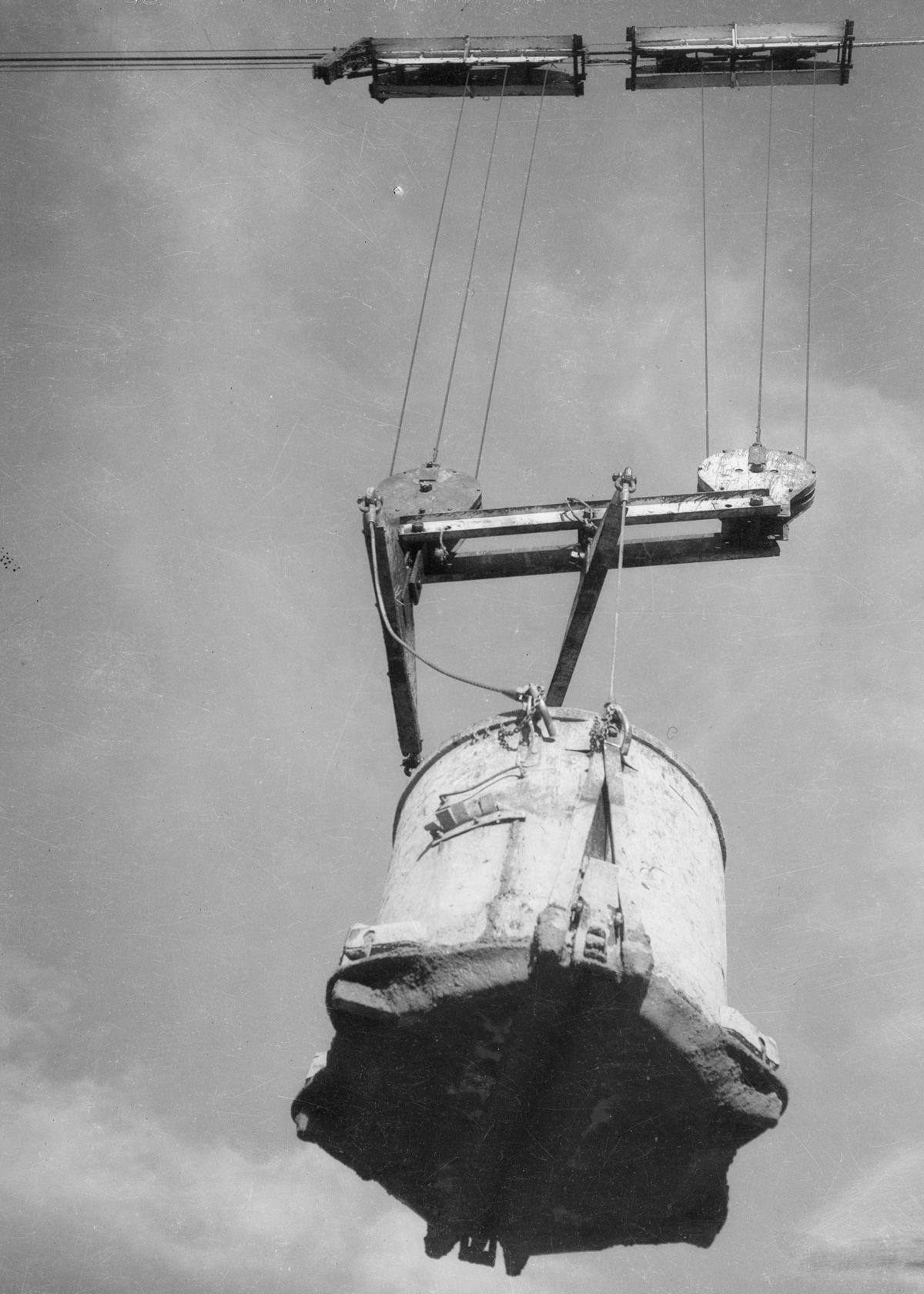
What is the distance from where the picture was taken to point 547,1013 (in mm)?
4395

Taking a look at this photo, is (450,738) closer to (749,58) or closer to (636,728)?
(636,728)

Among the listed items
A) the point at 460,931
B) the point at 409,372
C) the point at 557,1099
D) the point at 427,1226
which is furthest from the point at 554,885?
the point at 409,372

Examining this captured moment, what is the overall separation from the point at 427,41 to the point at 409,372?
5.07 meters

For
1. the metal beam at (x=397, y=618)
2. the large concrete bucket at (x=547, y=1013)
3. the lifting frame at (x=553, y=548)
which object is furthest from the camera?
the lifting frame at (x=553, y=548)

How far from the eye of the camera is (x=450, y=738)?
5.86 meters

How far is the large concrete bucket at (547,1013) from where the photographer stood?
4.40 m

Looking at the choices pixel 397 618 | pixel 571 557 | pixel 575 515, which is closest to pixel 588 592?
pixel 571 557

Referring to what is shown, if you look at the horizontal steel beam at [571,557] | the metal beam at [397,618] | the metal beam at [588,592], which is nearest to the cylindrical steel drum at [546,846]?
the metal beam at [397,618]

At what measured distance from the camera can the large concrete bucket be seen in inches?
173

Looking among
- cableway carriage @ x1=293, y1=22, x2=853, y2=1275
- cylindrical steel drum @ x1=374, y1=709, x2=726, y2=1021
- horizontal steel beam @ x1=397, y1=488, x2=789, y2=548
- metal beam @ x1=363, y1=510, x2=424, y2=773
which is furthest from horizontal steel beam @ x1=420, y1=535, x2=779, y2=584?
cylindrical steel drum @ x1=374, y1=709, x2=726, y2=1021

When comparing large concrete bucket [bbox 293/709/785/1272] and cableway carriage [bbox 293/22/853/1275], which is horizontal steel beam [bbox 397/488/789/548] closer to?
cableway carriage [bbox 293/22/853/1275]

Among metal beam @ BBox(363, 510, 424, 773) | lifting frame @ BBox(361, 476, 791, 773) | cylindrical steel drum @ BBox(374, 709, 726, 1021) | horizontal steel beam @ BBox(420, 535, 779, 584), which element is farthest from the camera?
horizontal steel beam @ BBox(420, 535, 779, 584)

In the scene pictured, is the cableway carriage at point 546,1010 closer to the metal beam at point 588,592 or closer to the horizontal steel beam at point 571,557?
the horizontal steel beam at point 571,557

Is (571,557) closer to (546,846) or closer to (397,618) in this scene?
(397,618)
